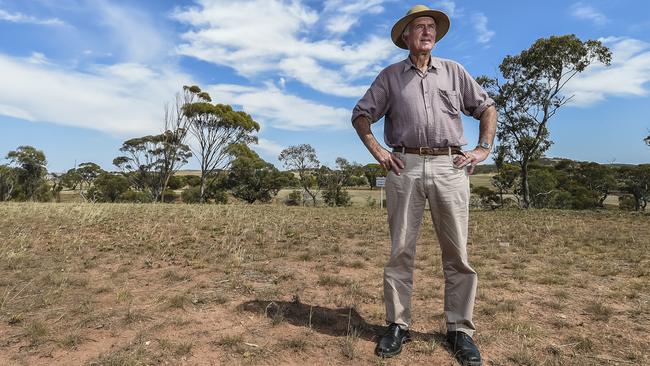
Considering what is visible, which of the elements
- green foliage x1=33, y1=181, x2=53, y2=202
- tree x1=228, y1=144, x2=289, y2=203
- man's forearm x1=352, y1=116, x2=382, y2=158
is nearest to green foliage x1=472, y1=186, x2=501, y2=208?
tree x1=228, y1=144, x2=289, y2=203

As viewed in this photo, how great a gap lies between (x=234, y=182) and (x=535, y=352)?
117 feet

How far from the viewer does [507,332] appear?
10.5 ft

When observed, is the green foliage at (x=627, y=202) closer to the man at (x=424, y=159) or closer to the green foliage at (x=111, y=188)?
the man at (x=424, y=159)

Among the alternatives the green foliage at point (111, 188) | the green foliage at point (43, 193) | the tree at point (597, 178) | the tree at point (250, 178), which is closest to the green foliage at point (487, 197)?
the tree at point (597, 178)

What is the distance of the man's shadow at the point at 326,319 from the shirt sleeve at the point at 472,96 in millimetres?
1725

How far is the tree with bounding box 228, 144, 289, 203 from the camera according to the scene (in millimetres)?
36281

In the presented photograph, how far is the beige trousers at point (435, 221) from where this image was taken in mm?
2895

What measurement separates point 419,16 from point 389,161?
1.06 metres

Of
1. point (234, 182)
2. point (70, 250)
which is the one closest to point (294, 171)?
point (234, 182)

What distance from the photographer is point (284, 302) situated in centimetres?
384

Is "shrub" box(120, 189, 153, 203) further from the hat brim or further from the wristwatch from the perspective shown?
the wristwatch

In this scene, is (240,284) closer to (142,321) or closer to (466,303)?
(142,321)

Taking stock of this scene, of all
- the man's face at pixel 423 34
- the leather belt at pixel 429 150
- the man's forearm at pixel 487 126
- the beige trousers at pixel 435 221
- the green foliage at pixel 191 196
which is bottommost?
the green foliage at pixel 191 196

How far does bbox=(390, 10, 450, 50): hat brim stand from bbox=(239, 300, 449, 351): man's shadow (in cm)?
219
